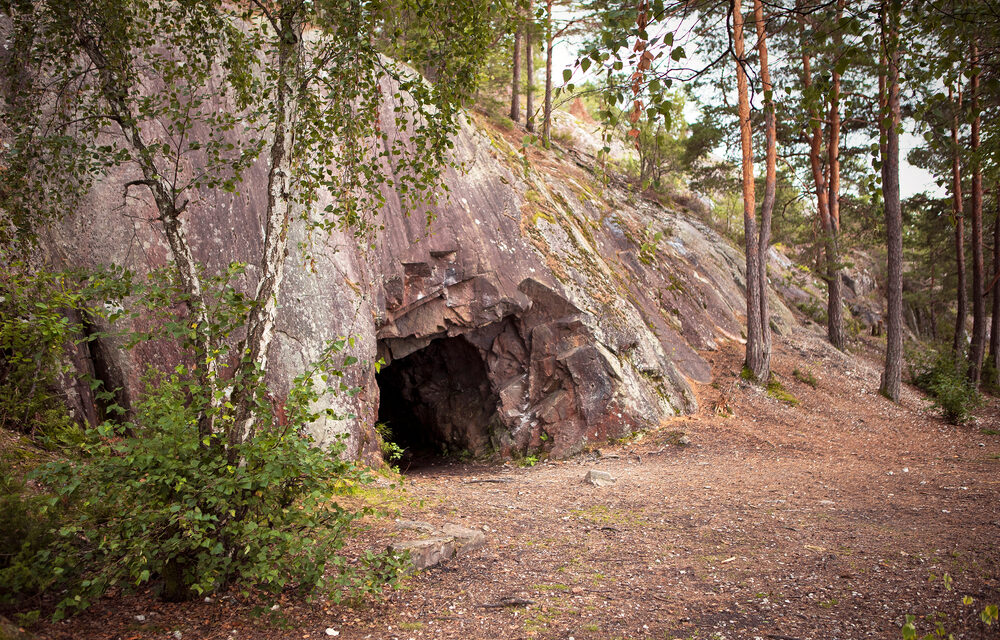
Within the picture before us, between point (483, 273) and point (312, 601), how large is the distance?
8.03m

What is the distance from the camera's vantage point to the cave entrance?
505 inches

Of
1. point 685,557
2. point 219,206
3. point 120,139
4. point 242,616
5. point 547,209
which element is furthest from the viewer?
point 547,209

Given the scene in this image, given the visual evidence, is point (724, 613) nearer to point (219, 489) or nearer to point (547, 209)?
point (219, 489)

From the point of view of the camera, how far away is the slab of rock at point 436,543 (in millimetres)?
5398

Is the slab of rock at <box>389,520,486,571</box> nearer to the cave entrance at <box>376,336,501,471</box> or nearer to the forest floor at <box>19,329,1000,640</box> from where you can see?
the forest floor at <box>19,329,1000,640</box>

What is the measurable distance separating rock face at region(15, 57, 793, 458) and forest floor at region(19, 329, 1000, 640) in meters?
1.23

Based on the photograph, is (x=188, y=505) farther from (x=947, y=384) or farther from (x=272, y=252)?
(x=947, y=384)

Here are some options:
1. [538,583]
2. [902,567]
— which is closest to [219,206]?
[538,583]

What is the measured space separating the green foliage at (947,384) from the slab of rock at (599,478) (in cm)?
900

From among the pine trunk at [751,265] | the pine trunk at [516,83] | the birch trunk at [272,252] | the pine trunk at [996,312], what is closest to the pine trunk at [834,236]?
the pine trunk at [996,312]

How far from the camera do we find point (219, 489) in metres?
3.59

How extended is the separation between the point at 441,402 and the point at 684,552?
8420 millimetres

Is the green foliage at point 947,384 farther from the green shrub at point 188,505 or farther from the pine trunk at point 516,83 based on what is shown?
the pine trunk at point 516,83

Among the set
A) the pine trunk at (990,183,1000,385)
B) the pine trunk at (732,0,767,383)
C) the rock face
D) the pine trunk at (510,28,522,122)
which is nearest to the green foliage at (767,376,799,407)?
the pine trunk at (732,0,767,383)
